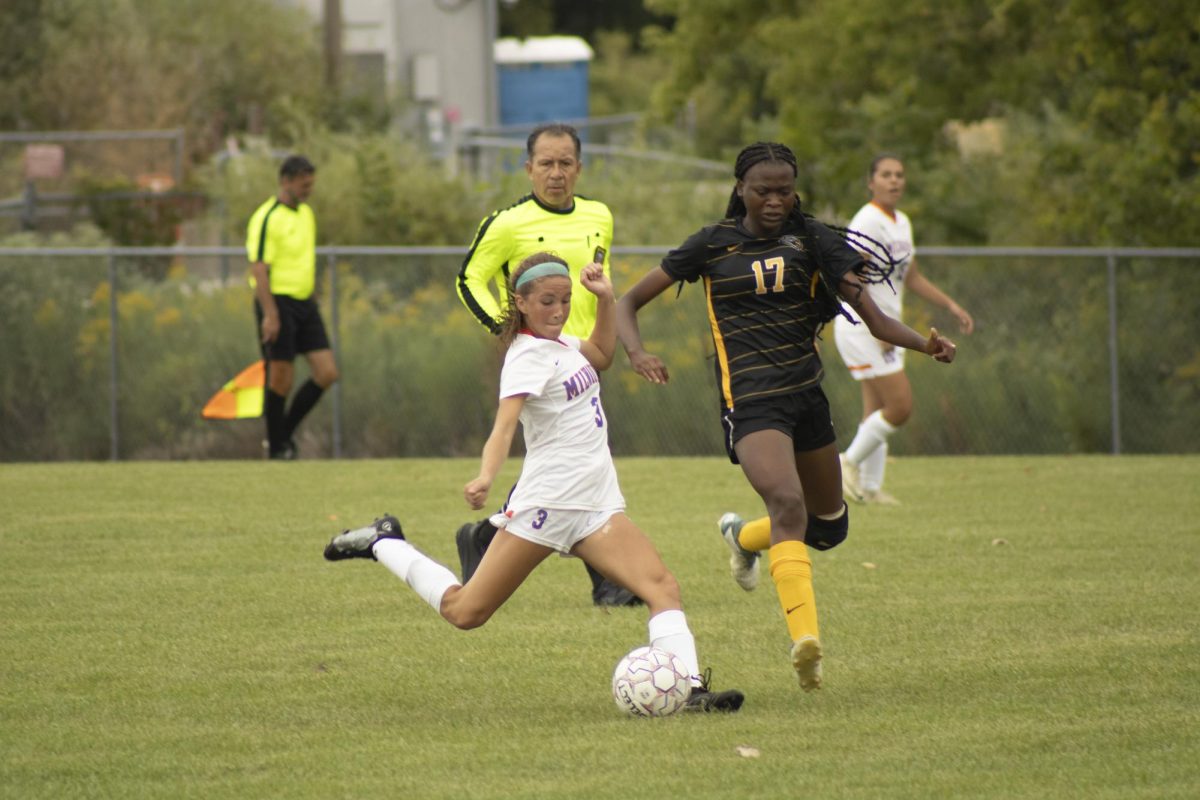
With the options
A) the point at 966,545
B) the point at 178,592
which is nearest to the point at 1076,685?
the point at 966,545

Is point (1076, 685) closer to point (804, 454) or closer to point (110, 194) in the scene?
point (804, 454)

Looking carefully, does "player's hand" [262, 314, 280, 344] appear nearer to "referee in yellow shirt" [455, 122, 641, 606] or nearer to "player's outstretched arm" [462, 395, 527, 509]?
"referee in yellow shirt" [455, 122, 641, 606]

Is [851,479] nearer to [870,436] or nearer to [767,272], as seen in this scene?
[870,436]

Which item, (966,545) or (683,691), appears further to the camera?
(966,545)

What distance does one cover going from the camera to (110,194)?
26.2 meters

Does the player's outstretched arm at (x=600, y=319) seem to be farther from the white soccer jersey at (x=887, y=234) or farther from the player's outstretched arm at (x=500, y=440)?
the white soccer jersey at (x=887, y=234)

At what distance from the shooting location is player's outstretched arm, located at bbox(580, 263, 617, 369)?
6.85 metres

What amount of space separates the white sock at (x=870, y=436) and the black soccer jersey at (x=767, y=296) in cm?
481

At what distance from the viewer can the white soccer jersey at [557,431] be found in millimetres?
6398

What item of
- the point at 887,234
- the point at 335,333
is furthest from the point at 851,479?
the point at 335,333

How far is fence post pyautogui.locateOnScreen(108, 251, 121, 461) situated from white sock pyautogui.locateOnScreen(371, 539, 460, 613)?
10.7 metres

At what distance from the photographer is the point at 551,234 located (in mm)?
8484

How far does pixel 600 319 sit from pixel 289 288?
831cm

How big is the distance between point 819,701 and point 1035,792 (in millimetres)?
1389
